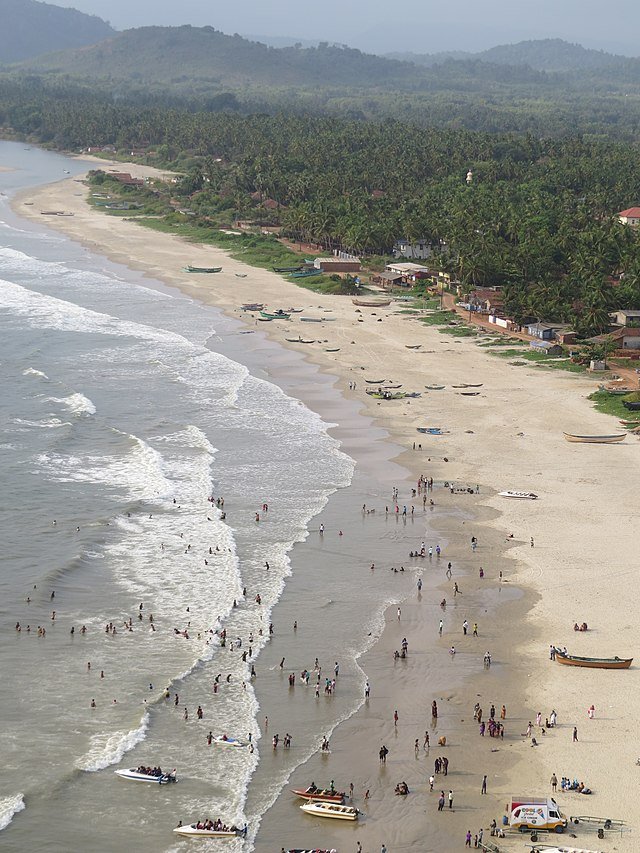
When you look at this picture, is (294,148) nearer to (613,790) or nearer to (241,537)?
(241,537)

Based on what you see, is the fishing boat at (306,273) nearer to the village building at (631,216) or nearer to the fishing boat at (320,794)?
the village building at (631,216)

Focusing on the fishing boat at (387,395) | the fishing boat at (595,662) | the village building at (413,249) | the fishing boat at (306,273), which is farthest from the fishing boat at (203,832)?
the village building at (413,249)

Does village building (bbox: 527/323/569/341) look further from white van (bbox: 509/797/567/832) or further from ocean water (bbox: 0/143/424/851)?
white van (bbox: 509/797/567/832)

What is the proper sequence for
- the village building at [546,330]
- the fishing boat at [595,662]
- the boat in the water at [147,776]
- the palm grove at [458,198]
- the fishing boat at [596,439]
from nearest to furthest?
the boat in the water at [147,776] < the fishing boat at [595,662] < the fishing boat at [596,439] < the village building at [546,330] < the palm grove at [458,198]

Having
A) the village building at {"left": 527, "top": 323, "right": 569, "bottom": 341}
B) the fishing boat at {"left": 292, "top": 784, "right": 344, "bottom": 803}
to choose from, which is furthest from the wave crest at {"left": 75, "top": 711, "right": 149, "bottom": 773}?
the village building at {"left": 527, "top": 323, "right": 569, "bottom": 341}

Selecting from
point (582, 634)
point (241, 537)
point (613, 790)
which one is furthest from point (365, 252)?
point (613, 790)
